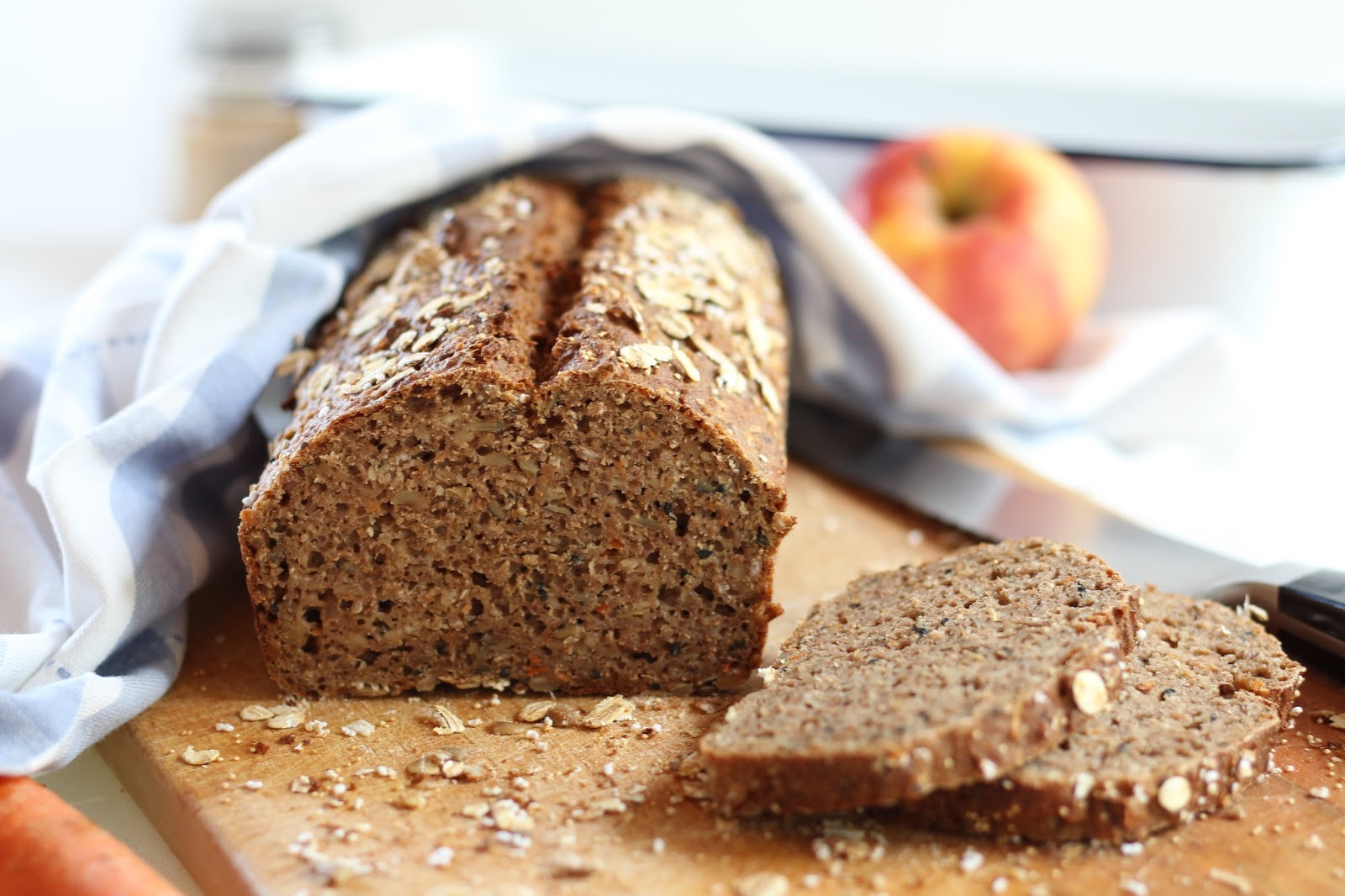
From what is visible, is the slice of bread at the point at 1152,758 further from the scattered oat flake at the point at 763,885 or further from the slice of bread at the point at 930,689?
the scattered oat flake at the point at 763,885

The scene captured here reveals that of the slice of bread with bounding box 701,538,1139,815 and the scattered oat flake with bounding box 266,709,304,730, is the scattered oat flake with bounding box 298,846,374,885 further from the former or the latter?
the slice of bread with bounding box 701,538,1139,815

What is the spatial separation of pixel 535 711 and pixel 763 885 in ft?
1.97

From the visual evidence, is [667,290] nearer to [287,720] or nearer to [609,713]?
[609,713]

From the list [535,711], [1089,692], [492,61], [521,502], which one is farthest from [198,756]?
[492,61]

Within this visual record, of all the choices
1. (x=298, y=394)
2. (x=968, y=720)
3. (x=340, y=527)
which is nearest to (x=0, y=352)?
(x=298, y=394)

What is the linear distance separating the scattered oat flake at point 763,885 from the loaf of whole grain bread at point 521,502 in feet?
1.80

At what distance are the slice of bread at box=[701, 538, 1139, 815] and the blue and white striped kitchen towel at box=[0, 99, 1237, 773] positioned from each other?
1052 millimetres

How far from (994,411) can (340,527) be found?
184 centimetres

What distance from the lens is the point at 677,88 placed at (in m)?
4.21

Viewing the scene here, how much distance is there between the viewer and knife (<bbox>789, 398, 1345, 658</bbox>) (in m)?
2.36

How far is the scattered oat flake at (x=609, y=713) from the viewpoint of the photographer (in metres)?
2.17

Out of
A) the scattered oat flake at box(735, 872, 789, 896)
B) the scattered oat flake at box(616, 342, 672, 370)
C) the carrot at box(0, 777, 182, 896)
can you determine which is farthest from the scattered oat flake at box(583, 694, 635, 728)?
the carrot at box(0, 777, 182, 896)

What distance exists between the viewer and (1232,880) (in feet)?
5.90

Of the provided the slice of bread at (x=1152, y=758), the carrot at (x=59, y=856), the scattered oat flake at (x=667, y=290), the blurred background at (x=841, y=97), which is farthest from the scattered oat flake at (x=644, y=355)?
the blurred background at (x=841, y=97)
